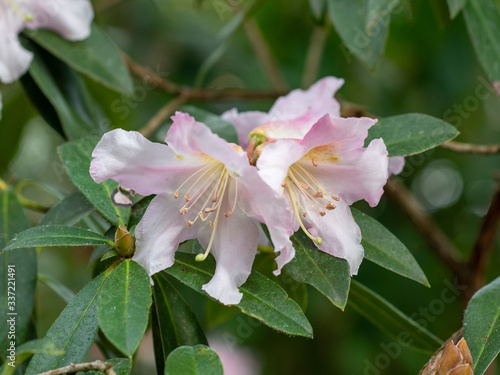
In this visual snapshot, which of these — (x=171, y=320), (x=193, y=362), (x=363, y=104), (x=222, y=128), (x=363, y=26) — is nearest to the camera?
(x=193, y=362)

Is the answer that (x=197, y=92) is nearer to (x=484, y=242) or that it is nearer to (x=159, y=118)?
(x=159, y=118)

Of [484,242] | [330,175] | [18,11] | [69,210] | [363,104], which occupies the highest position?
[18,11]

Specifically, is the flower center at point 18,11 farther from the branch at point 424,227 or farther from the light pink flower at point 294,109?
the branch at point 424,227

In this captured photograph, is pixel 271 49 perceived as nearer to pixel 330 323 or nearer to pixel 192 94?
pixel 192 94

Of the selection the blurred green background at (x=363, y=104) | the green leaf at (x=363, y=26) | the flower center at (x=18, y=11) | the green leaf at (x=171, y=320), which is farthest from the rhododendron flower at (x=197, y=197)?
the blurred green background at (x=363, y=104)

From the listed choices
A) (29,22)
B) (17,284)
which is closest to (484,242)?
(17,284)

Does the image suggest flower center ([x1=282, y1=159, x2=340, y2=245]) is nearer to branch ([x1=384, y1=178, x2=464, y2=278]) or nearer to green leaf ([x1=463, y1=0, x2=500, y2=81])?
green leaf ([x1=463, y1=0, x2=500, y2=81])
